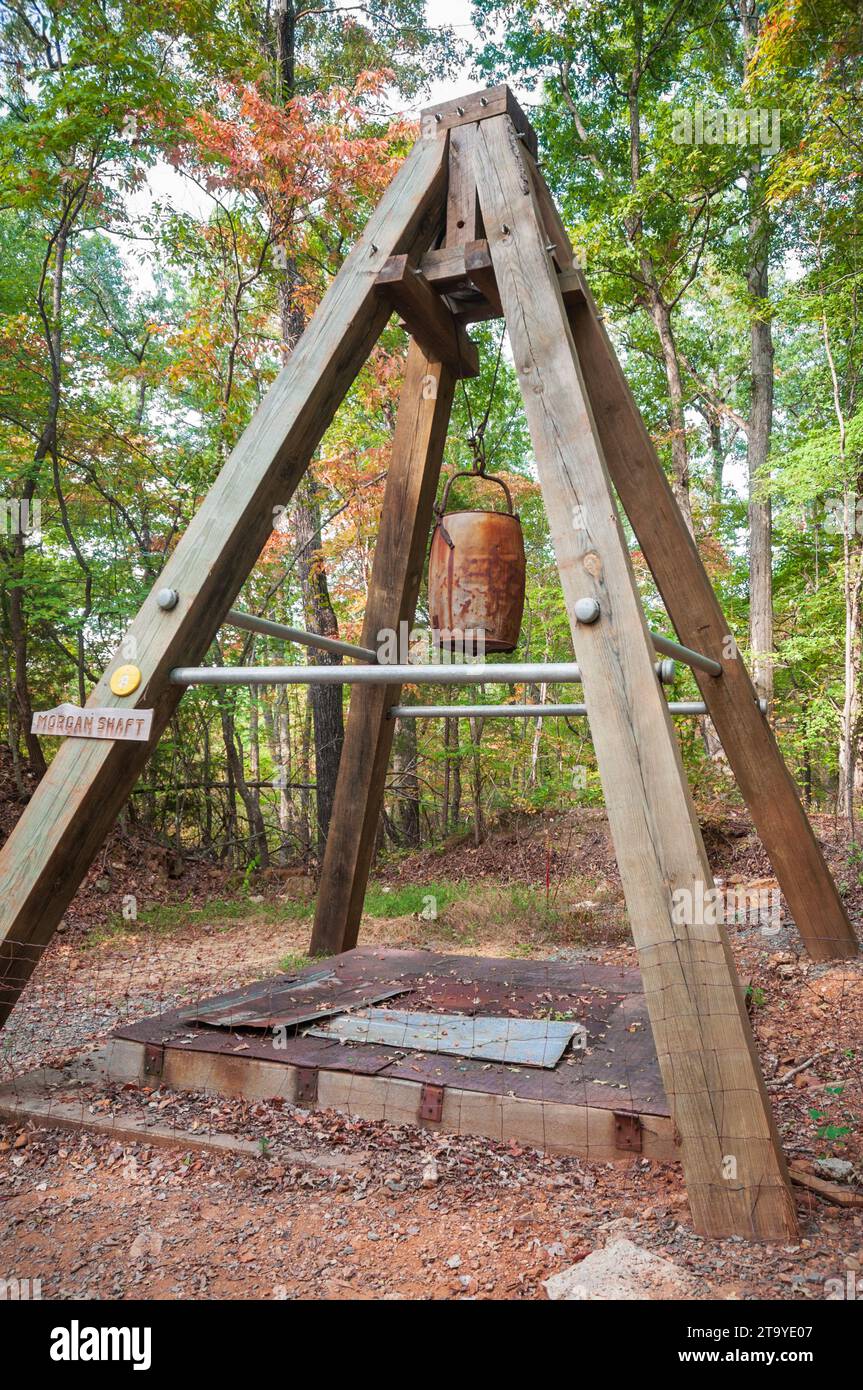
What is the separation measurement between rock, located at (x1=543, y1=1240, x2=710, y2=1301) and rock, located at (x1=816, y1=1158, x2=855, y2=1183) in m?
0.73

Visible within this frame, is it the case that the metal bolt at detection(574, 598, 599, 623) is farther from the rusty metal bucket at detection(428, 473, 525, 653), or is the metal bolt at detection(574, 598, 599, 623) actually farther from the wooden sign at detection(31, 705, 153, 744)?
the wooden sign at detection(31, 705, 153, 744)

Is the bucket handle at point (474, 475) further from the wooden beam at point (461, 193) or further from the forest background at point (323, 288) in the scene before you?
the forest background at point (323, 288)

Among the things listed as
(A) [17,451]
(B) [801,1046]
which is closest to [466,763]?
(A) [17,451]

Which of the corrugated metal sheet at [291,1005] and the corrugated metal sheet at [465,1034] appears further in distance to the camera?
the corrugated metal sheet at [291,1005]

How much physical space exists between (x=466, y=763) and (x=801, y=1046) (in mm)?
9266

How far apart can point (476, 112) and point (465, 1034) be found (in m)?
3.50

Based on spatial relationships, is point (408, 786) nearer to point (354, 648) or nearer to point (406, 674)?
point (354, 648)

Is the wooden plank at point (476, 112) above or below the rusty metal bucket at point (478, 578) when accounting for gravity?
above

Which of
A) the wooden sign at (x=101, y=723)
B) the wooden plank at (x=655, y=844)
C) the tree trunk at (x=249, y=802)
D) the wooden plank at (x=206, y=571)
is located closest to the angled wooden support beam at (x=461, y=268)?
the wooden plank at (x=206, y=571)

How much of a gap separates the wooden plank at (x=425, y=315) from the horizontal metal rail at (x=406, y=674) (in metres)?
1.47

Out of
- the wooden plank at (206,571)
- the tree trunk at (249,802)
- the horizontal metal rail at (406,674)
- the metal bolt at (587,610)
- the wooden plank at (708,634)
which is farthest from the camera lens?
the tree trunk at (249,802)

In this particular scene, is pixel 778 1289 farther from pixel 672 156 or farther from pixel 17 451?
pixel 672 156

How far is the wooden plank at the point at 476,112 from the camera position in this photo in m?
2.96

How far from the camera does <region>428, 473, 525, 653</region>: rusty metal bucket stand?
3.17m
